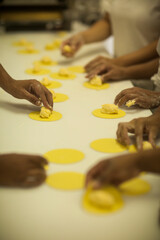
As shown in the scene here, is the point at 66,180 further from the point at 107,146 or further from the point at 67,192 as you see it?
the point at 107,146

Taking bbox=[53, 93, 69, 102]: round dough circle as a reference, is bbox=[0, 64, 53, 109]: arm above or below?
above

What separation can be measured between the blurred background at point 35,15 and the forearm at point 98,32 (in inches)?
29.6

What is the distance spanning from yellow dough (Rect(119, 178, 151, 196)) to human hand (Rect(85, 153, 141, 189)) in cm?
4

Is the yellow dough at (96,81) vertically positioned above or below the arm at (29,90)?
below

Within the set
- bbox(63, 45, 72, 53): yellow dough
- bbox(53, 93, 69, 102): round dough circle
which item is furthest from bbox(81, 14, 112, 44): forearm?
bbox(53, 93, 69, 102): round dough circle

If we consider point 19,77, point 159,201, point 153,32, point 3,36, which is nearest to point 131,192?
point 159,201

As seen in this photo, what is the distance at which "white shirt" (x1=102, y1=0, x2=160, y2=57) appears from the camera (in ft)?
7.12

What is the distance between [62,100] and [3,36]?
1903 mm

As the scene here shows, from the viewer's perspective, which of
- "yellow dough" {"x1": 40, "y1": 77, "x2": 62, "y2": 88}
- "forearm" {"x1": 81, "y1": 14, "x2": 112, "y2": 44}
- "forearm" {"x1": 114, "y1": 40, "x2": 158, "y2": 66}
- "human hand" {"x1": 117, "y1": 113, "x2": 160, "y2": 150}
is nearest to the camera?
"human hand" {"x1": 117, "y1": 113, "x2": 160, "y2": 150}

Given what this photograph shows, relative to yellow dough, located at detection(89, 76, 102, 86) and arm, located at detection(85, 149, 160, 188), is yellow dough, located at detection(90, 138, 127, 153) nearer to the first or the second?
arm, located at detection(85, 149, 160, 188)

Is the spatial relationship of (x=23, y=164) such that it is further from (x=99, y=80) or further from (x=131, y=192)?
(x=99, y=80)

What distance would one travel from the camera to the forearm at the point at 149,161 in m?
0.94

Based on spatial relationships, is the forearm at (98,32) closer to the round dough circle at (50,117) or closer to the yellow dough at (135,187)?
the round dough circle at (50,117)

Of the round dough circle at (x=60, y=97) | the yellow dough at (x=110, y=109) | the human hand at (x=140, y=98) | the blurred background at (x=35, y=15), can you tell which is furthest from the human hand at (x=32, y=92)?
the blurred background at (x=35, y=15)
